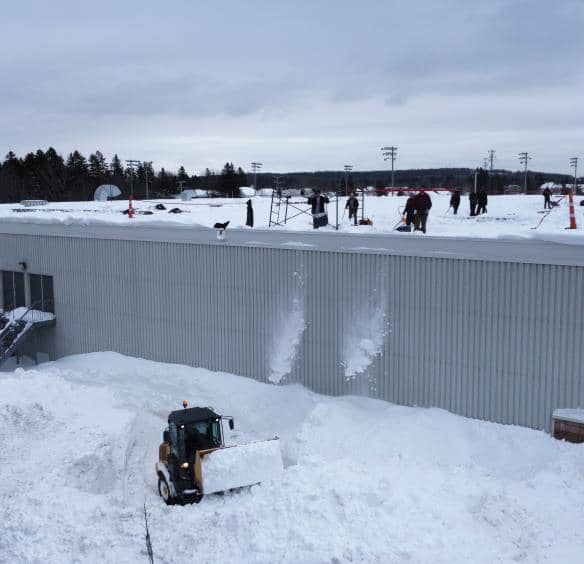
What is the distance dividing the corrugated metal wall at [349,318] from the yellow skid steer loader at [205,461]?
4300 mm

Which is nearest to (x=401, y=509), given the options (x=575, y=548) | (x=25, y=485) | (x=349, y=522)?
(x=349, y=522)

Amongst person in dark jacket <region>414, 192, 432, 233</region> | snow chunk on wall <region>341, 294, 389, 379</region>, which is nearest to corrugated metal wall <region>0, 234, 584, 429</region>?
snow chunk on wall <region>341, 294, 389, 379</region>

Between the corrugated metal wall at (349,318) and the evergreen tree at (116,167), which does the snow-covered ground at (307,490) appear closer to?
the corrugated metal wall at (349,318)

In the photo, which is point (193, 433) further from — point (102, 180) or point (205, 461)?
point (102, 180)

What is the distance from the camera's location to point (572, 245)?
41.0 feet

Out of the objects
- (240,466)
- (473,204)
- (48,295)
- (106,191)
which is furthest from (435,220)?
(106,191)

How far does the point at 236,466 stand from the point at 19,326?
12.7 metres

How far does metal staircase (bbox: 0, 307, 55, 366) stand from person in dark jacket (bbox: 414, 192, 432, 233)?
11916 mm

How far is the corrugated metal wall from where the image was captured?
13.1 metres

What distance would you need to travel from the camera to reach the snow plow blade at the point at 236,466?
11.3m

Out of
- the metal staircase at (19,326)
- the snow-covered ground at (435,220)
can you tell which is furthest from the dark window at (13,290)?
the snow-covered ground at (435,220)

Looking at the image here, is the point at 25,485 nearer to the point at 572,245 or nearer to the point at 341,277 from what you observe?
the point at 341,277

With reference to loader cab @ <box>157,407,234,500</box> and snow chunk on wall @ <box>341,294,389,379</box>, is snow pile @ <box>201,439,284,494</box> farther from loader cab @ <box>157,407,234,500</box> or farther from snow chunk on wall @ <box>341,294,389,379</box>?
snow chunk on wall @ <box>341,294,389,379</box>

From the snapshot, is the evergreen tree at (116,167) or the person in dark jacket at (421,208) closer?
the person in dark jacket at (421,208)
